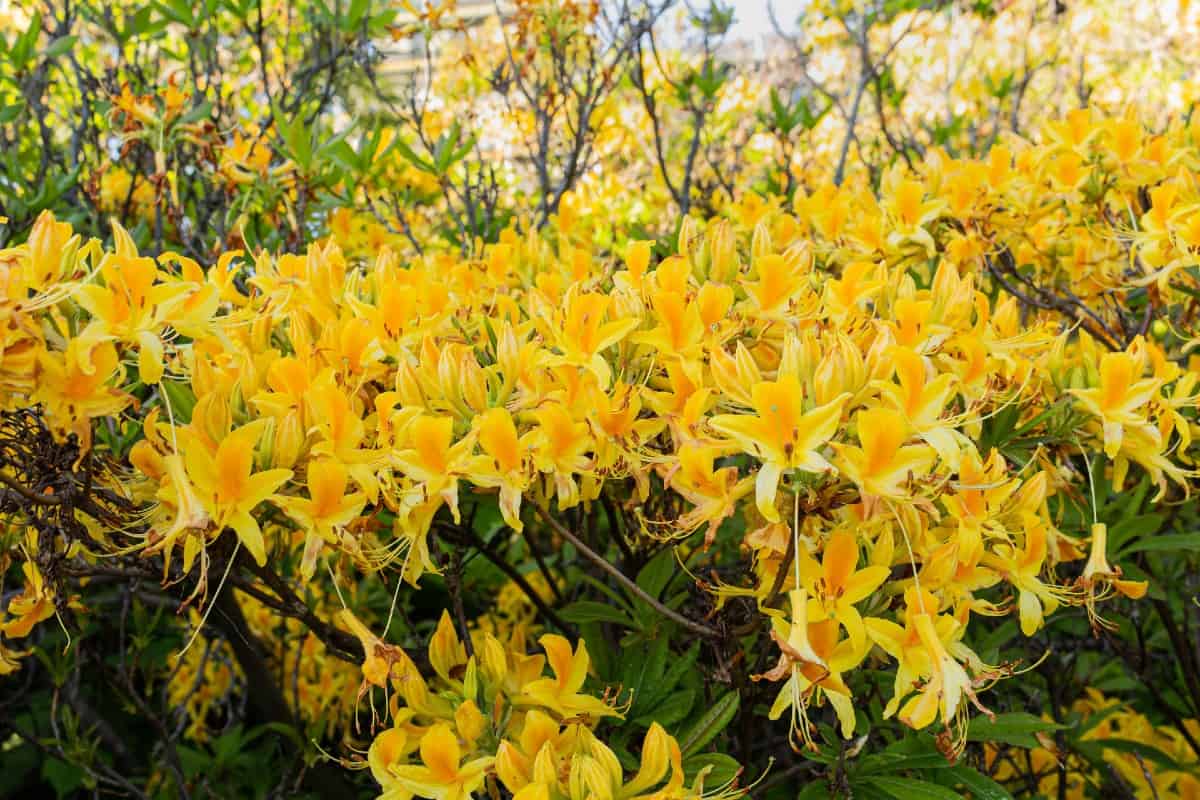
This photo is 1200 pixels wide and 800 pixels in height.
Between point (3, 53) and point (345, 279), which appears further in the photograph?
point (3, 53)

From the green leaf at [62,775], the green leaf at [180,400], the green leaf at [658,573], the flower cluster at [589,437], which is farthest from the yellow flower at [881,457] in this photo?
the green leaf at [62,775]

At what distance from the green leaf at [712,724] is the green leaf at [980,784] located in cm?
41

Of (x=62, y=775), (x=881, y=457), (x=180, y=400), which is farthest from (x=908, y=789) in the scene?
(x=62, y=775)

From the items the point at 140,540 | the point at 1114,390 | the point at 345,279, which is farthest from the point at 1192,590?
the point at 140,540

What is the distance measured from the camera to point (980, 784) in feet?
4.48

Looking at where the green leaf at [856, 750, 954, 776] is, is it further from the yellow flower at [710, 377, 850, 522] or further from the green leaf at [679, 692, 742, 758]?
the yellow flower at [710, 377, 850, 522]

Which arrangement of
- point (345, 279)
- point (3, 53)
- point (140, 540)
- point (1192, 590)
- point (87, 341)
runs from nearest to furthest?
point (87, 341) < point (140, 540) < point (345, 279) < point (1192, 590) < point (3, 53)

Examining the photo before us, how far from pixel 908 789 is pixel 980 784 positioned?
0.16 meters

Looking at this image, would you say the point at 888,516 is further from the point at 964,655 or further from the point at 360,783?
the point at 360,783

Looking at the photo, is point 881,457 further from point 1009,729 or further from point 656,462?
point 1009,729

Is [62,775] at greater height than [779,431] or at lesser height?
lesser

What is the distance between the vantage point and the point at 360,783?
2.29 m

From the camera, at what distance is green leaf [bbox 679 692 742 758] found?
1238mm

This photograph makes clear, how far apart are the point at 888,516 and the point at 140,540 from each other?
948 millimetres
